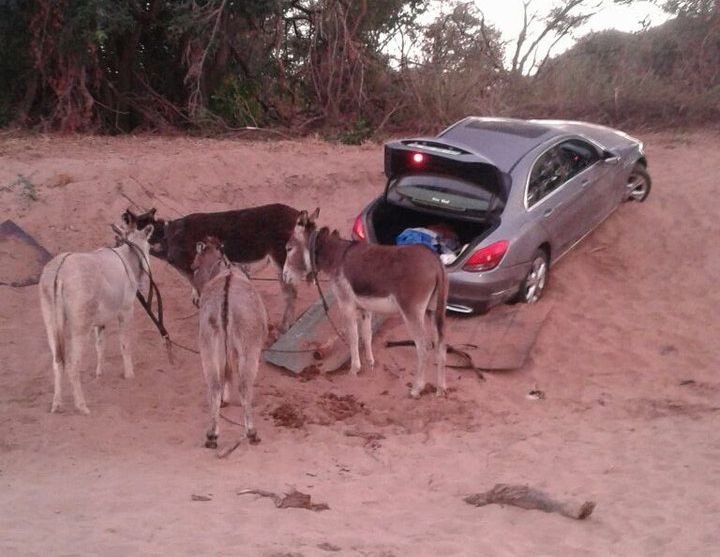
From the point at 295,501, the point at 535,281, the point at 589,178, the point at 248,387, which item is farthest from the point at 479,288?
the point at 295,501

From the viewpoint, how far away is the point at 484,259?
9.02 m

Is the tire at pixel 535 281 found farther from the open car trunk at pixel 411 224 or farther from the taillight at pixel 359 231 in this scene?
the taillight at pixel 359 231

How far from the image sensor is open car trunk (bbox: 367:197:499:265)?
9.90 meters

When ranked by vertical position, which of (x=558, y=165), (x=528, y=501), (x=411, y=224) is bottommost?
(x=528, y=501)

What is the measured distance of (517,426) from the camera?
295 inches

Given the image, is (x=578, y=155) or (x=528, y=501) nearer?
(x=528, y=501)

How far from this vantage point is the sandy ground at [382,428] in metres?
5.00

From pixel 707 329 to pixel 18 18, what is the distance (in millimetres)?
14228

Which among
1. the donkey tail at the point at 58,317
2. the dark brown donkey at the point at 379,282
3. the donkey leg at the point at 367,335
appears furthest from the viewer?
the donkey leg at the point at 367,335

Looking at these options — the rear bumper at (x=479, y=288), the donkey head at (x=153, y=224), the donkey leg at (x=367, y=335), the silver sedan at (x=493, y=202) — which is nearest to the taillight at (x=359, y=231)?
the silver sedan at (x=493, y=202)

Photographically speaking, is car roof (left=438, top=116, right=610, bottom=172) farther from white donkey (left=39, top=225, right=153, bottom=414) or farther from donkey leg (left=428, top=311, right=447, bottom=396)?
white donkey (left=39, top=225, right=153, bottom=414)

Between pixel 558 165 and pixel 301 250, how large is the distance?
3655mm

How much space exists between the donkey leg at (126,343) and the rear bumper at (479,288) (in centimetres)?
343

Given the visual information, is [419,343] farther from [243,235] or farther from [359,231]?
[243,235]
